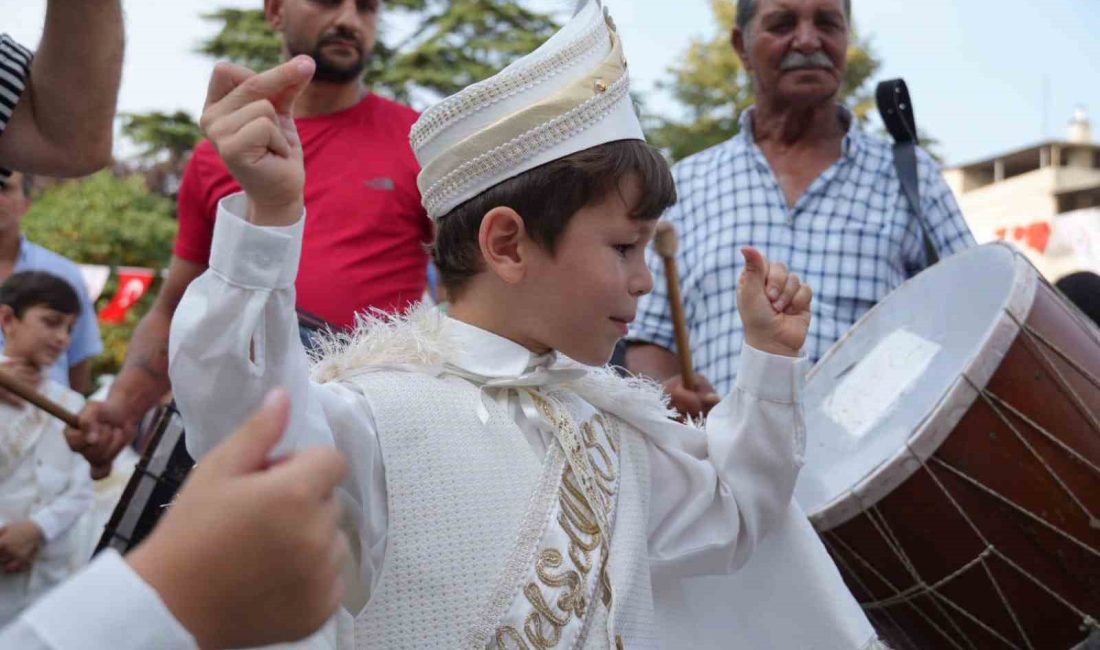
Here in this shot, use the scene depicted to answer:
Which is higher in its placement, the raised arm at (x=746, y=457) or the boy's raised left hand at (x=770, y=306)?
the boy's raised left hand at (x=770, y=306)

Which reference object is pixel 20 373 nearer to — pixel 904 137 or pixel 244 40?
pixel 904 137

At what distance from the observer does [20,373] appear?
425cm

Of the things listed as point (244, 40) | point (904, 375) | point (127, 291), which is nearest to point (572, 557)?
point (904, 375)

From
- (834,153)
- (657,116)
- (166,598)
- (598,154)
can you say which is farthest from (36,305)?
(657,116)

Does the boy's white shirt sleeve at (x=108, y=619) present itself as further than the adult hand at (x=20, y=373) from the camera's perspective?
No

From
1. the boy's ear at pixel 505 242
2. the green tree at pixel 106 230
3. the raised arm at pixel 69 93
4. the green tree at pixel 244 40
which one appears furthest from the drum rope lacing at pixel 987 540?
the green tree at pixel 244 40

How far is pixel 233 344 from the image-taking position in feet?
4.78

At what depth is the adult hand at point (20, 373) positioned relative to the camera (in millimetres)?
4160

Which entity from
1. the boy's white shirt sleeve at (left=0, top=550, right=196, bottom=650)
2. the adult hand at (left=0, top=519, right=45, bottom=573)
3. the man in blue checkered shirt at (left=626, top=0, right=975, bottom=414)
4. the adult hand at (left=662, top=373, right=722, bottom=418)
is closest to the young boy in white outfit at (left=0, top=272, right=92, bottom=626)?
the adult hand at (left=0, top=519, right=45, bottom=573)

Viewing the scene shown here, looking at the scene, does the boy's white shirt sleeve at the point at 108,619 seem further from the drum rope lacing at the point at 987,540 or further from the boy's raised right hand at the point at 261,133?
the drum rope lacing at the point at 987,540

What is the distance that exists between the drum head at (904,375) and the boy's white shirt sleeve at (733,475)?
42 cm

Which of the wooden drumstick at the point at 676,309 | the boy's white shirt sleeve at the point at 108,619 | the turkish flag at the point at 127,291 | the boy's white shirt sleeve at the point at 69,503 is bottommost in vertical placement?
the turkish flag at the point at 127,291

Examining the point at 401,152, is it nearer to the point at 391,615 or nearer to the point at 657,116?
the point at 391,615

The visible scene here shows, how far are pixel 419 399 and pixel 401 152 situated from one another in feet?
5.26
